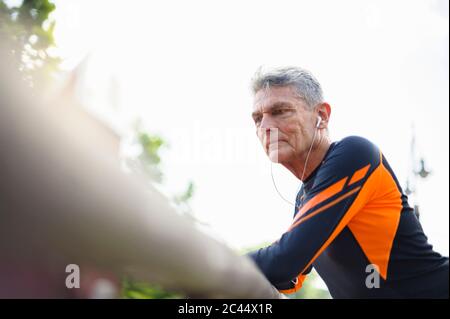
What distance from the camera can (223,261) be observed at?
642 millimetres

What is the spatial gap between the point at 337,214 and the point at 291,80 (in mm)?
773

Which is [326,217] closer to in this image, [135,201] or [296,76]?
[296,76]

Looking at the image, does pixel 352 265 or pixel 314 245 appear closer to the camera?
pixel 314 245

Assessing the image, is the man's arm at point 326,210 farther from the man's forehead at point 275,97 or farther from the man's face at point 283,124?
the man's forehead at point 275,97

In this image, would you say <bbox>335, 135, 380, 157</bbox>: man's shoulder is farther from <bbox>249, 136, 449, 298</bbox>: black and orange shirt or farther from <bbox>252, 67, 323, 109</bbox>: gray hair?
<bbox>252, 67, 323, 109</bbox>: gray hair

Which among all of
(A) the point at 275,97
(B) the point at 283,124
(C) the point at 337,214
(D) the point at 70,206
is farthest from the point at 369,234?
(D) the point at 70,206

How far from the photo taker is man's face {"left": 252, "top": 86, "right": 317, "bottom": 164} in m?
1.97

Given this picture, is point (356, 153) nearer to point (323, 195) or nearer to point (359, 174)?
point (359, 174)

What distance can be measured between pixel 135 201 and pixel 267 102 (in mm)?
1610

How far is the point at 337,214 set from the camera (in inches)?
60.9

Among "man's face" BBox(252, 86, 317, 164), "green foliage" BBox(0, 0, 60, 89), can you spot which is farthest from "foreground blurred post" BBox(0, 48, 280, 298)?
"green foliage" BBox(0, 0, 60, 89)

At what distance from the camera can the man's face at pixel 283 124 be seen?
1.97 metres

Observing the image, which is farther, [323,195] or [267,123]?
[267,123]
